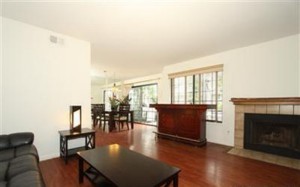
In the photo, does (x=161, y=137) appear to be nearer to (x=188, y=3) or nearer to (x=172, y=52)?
(x=172, y=52)

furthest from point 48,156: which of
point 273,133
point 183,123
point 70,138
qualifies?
point 273,133

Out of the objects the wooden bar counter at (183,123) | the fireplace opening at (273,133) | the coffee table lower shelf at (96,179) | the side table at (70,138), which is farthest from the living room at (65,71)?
the coffee table lower shelf at (96,179)

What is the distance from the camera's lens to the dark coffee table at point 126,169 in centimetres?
147

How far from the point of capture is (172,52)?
411 cm

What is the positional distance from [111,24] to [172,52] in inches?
75.5

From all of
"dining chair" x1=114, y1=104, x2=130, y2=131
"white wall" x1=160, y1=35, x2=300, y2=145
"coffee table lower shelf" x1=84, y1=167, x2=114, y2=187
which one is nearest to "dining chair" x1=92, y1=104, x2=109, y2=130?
"dining chair" x1=114, y1=104, x2=130, y2=131

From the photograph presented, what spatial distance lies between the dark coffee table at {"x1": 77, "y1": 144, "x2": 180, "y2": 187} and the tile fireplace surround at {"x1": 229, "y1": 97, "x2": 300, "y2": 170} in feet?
7.71

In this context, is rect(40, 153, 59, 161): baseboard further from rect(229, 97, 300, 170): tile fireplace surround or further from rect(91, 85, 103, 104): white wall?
rect(91, 85, 103, 104): white wall

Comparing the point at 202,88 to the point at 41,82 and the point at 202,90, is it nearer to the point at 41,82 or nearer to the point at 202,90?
the point at 202,90

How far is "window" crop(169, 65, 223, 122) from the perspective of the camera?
13.8ft

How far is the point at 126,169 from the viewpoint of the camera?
170 cm

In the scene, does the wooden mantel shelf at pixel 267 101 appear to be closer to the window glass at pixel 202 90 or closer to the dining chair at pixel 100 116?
the window glass at pixel 202 90

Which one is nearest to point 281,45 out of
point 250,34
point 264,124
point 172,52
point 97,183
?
point 250,34

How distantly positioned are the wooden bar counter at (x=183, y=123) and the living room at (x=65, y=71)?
0.70 m
